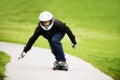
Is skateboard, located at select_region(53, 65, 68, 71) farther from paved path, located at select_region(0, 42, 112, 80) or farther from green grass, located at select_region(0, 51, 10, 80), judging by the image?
green grass, located at select_region(0, 51, 10, 80)

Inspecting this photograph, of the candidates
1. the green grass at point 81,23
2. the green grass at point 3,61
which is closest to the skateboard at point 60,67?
the green grass at point 3,61

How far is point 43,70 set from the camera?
8.87 m

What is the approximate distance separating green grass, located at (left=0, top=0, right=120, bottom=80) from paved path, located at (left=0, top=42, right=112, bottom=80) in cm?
123

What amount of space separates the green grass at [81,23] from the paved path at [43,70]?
4.04 feet

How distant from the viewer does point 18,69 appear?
29.1 ft

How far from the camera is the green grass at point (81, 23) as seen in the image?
13705 millimetres

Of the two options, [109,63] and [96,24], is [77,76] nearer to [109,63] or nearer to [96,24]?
[109,63]

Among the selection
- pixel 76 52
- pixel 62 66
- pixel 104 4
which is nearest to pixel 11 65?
pixel 62 66

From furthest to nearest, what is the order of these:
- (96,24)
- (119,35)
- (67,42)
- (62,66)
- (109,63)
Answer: (96,24) < (119,35) < (67,42) < (109,63) < (62,66)

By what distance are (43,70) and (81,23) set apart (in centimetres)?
1288

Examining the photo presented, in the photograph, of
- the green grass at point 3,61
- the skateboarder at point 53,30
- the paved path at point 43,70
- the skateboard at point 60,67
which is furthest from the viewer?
the skateboard at point 60,67

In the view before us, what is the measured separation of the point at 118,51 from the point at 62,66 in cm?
606

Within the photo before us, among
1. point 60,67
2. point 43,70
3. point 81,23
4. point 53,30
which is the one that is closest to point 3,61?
point 43,70

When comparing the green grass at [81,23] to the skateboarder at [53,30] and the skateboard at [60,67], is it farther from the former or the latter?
the skateboarder at [53,30]
